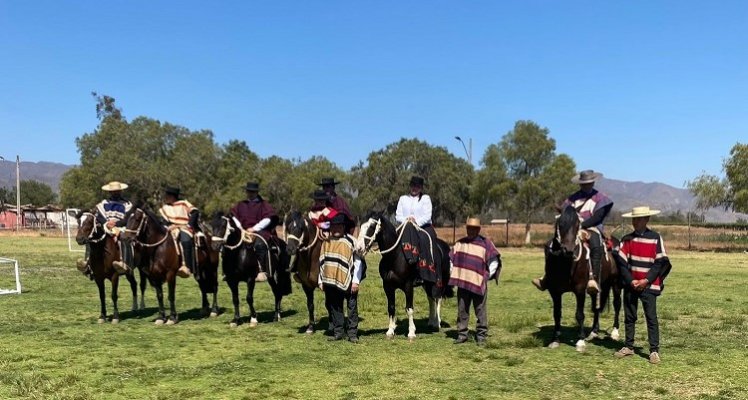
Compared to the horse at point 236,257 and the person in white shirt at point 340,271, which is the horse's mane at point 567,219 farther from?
the horse at point 236,257

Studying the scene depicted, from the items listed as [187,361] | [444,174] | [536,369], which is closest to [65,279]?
[187,361]

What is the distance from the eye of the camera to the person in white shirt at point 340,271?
29.2ft

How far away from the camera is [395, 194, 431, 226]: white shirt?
9.70m

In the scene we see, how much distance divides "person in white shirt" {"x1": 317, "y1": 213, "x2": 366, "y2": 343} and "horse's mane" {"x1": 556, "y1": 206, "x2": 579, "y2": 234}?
10.1 ft

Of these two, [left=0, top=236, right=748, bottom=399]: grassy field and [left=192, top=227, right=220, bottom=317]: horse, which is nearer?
[left=0, top=236, right=748, bottom=399]: grassy field

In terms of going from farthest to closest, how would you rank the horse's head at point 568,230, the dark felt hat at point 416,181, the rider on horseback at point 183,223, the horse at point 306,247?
the rider on horseback at point 183,223
the dark felt hat at point 416,181
the horse at point 306,247
the horse's head at point 568,230

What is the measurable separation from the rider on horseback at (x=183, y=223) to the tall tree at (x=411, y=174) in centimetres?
3946

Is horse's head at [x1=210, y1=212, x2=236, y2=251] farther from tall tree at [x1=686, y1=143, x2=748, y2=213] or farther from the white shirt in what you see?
tall tree at [x1=686, y1=143, x2=748, y2=213]

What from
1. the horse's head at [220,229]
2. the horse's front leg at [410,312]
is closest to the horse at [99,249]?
the horse's head at [220,229]

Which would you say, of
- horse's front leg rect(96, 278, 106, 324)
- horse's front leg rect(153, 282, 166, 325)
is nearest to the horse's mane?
horse's front leg rect(153, 282, 166, 325)

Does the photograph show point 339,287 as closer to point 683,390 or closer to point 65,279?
point 683,390

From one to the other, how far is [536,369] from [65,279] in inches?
634

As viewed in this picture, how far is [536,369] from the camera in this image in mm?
7406

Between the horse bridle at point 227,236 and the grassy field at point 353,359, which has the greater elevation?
the horse bridle at point 227,236
